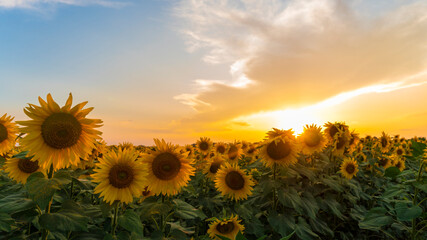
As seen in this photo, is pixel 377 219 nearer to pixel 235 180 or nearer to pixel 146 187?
pixel 235 180

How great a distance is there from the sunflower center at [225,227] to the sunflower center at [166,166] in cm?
132

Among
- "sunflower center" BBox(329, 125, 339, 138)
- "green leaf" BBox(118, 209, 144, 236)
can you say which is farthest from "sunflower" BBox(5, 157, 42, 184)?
"sunflower center" BBox(329, 125, 339, 138)

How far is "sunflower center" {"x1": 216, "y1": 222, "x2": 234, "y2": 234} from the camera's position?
182 inches

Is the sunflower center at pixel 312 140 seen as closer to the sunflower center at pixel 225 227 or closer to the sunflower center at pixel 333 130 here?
the sunflower center at pixel 333 130

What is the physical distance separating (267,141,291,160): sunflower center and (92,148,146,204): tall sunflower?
2604 millimetres

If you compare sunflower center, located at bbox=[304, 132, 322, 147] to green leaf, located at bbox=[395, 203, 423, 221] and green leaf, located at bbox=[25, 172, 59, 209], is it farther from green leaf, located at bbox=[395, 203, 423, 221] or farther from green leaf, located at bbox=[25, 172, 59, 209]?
green leaf, located at bbox=[25, 172, 59, 209]

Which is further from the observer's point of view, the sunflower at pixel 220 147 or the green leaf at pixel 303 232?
the sunflower at pixel 220 147

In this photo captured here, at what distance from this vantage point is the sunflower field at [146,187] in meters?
2.98

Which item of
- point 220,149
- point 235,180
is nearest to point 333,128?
point 235,180

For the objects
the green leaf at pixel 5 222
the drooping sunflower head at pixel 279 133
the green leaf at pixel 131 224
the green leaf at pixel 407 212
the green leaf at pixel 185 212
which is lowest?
the green leaf at pixel 407 212

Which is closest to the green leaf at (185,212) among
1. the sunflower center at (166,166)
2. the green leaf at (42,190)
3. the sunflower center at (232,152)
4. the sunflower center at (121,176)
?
the sunflower center at (166,166)

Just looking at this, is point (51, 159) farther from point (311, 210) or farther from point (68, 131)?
point (311, 210)

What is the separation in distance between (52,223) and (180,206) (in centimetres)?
165

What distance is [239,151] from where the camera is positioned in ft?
29.6
